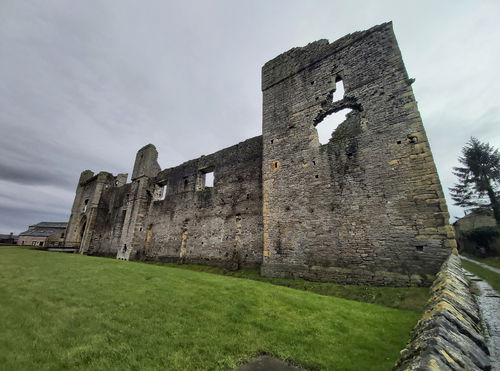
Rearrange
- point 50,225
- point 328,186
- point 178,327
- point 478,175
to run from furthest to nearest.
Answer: point 50,225, point 478,175, point 328,186, point 178,327

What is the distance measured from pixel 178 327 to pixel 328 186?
Answer: 7954 mm

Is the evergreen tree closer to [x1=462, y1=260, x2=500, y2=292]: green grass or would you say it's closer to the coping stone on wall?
[x1=462, y1=260, x2=500, y2=292]: green grass

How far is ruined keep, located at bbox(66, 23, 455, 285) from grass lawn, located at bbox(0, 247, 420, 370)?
252 centimetres

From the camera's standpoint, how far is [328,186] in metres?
10.0

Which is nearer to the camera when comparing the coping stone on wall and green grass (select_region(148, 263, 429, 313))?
the coping stone on wall

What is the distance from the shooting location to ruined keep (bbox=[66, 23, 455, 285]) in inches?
313

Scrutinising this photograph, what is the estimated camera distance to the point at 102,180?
27.0 meters

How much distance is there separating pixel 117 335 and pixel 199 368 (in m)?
1.62

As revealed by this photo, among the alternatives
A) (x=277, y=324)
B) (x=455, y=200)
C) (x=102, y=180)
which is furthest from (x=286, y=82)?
(x=455, y=200)

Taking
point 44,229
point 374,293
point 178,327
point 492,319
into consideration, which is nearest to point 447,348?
point 492,319

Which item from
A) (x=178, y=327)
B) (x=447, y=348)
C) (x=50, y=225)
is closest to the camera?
(x=447, y=348)

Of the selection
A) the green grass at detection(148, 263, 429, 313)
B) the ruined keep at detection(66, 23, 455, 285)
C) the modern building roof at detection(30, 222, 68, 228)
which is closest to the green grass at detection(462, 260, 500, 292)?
the green grass at detection(148, 263, 429, 313)

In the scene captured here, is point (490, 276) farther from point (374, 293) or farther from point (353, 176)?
point (353, 176)

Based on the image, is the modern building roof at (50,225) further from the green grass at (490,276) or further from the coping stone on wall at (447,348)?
the green grass at (490,276)
